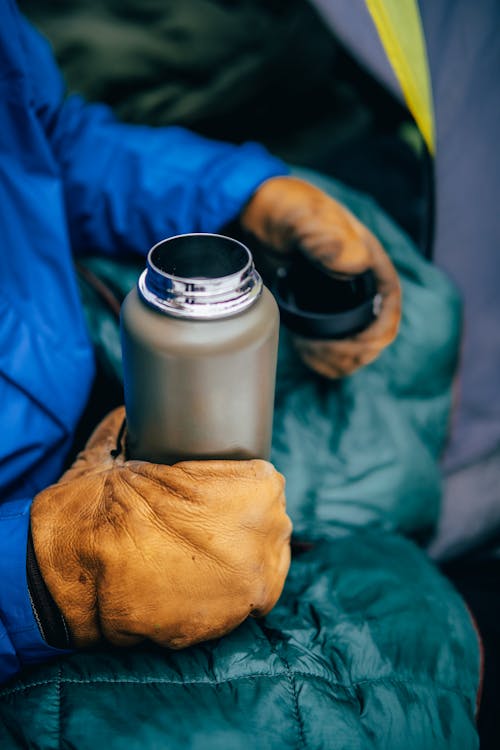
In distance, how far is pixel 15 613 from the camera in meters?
0.58

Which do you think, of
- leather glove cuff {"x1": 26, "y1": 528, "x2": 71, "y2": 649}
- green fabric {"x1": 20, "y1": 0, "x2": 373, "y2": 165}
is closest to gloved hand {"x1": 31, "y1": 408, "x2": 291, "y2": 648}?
leather glove cuff {"x1": 26, "y1": 528, "x2": 71, "y2": 649}

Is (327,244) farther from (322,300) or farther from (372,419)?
(372,419)

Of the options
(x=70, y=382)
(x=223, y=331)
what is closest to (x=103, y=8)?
(x=70, y=382)

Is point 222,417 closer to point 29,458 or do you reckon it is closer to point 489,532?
point 29,458

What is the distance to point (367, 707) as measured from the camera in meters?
→ 0.62

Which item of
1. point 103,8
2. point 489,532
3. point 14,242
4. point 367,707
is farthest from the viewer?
point 103,8

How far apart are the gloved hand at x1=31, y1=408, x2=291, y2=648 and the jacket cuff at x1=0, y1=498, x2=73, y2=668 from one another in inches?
0.7

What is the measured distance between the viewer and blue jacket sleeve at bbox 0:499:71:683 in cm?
58

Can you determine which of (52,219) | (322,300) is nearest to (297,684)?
(322,300)

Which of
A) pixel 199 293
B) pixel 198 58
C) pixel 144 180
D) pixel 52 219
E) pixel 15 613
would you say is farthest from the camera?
pixel 198 58

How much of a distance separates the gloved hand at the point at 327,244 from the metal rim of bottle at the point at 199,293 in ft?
1.13

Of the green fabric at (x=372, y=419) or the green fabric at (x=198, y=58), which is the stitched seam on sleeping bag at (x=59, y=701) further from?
the green fabric at (x=198, y=58)

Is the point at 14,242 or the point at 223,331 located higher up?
the point at 223,331

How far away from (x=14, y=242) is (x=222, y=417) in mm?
392
